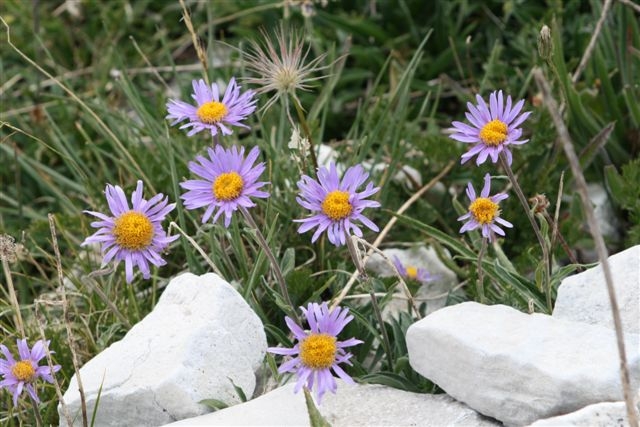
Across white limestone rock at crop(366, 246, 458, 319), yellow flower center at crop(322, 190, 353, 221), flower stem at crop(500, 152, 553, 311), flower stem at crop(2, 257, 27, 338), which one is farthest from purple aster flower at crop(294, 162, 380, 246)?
white limestone rock at crop(366, 246, 458, 319)

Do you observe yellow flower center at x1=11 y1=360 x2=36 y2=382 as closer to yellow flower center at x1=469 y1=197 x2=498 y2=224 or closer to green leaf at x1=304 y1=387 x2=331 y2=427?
green leaf at x1=304 y1=387 x2=331 y2=427

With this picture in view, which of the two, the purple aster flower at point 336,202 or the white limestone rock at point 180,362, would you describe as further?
the white limestone rock at point 180,362

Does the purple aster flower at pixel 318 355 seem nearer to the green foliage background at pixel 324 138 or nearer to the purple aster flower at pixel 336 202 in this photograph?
the purple aster flower at pixel 336 202

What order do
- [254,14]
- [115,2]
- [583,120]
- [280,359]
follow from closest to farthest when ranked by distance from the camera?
[280,359] < [583,120] < [254,14] < [115,2]

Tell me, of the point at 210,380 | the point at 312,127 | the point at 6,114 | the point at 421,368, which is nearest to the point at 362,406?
the point at 421,368

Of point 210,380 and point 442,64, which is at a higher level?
point 442,64

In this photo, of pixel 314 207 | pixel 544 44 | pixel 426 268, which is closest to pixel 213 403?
pixel 314 207

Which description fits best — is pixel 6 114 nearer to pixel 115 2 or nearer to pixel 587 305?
pixel 115 2

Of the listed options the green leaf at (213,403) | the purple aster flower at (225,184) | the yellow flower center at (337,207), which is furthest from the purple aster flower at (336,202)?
the green leaf at (213,403)
